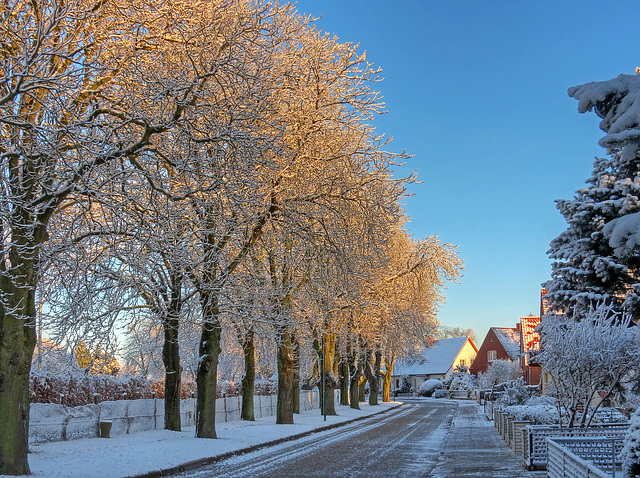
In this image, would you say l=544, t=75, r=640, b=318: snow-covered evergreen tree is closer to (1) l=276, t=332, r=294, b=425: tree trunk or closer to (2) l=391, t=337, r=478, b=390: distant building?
(1) l=276, t=332, r=294, b=425: tree trunk

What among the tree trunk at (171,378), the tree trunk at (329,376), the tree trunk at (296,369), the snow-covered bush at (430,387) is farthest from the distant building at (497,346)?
the tree trunk at (171,378)

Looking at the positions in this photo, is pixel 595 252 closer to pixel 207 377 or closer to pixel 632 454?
pixel 207 377

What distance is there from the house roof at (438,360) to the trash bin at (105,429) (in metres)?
78.2

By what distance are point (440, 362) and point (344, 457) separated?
84201 mm

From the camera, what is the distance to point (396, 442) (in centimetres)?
2314

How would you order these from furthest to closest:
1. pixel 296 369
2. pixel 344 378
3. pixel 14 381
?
pixel 344 378, pixel 296 369, pixel 14 381

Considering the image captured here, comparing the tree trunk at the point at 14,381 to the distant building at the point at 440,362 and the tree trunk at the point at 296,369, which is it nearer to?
the tree trunk at the point at 296,369

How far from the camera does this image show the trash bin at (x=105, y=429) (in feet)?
69.2

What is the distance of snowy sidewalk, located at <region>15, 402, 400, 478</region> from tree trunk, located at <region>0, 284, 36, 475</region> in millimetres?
677

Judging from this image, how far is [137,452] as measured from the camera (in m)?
16.6

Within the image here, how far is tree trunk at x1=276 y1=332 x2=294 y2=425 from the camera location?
27578 millimetres

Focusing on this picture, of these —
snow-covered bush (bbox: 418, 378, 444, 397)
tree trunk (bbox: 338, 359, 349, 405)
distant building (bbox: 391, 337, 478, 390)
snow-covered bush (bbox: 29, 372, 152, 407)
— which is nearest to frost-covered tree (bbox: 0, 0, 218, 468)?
snow-covered bush (bbox: 29, 372, 152, 407)

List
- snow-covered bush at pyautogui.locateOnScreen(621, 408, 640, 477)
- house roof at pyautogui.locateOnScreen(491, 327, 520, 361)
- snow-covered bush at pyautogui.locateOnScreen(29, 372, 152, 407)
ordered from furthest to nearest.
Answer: house roof at pyautogui.locateOnScreen(491, 327, 520, 361)
snow-covered bush at pyautogui.locateOnScreen(29, 372, 152, 407)
snow-covered bush at pyautogui.locateOnScreen(621, 408, 640, 477)

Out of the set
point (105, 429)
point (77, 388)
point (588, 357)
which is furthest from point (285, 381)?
point (588, 357)
